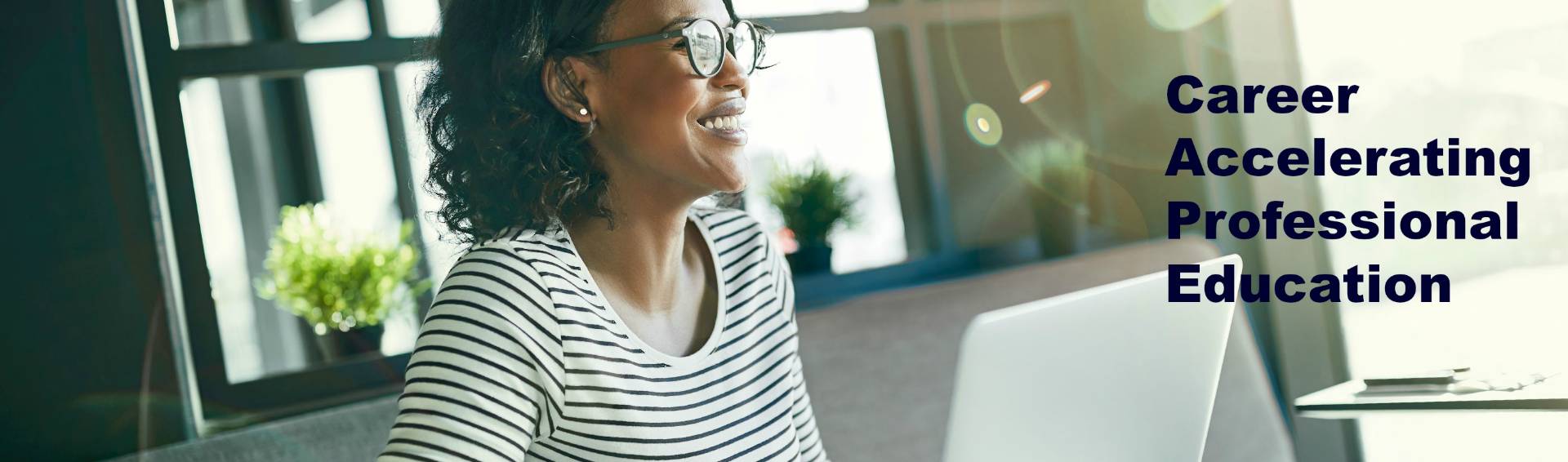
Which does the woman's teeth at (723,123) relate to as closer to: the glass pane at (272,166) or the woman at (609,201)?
the woman at (609,201)

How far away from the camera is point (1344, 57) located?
2742 millimetres

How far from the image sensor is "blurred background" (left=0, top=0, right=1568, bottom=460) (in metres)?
1.92

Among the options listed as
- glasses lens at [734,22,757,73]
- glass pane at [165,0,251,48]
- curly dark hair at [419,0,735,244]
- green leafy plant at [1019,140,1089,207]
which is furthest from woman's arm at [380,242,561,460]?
glass pane at [165,0,251,48]

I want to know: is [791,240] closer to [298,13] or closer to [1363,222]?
[1363,222]

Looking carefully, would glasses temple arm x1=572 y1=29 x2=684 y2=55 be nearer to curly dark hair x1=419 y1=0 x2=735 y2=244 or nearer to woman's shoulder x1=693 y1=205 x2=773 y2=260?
curly dark hair x1=419 y1=0 x2=735 y2=244

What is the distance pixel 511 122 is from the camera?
1.30 meters

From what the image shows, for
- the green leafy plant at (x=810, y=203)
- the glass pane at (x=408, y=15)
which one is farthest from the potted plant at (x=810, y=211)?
the glass pane at (x=408, y=15)

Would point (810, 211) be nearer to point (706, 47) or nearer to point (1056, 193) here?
point (1056, 193)

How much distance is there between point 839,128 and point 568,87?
4.80 ft

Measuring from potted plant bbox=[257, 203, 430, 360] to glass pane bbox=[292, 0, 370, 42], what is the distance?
1.40 meters

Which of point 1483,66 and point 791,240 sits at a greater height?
point 1483,66

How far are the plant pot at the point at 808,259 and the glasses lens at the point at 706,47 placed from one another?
1.13 meters

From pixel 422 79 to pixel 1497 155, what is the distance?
2.33 meters

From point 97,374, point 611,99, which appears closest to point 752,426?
point 611,99
